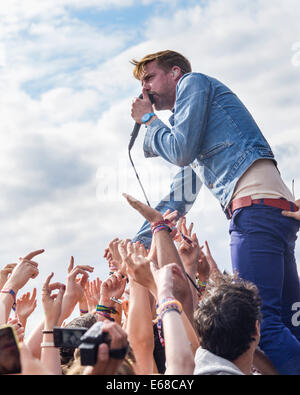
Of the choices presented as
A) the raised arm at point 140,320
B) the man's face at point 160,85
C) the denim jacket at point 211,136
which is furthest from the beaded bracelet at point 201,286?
the man's face at point 160,85

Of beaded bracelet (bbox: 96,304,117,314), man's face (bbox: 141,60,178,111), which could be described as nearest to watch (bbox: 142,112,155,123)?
man's face (bbox: 141,60,178,111)

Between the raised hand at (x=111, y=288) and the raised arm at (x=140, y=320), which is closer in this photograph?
the raised arm at (x=140, y=320)

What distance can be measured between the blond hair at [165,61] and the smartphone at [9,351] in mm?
2503

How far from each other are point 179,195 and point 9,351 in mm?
2891

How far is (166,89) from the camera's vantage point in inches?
149

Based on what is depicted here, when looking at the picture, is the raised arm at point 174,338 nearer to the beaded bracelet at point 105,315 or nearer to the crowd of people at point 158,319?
the crowd of people at point 158,319

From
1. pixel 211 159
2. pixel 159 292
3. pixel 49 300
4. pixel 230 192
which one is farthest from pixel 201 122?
pixel 49 300

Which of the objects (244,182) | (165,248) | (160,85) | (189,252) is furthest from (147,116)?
(189,252)

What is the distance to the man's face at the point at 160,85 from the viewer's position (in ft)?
12.4

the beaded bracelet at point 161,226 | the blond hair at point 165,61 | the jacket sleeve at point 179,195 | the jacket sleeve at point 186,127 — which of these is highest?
the blond hair at point 165,61

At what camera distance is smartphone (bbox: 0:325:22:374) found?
1790 millimetres

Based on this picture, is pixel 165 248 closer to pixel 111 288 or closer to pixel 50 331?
pixel 50 331

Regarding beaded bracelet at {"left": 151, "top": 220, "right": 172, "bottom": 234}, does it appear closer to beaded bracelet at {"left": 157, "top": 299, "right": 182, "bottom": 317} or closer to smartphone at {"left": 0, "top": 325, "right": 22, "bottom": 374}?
beaded bracelet at {"left": 157, "top": 299, "right": 182, "bottom": 317}
